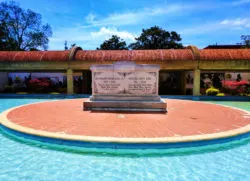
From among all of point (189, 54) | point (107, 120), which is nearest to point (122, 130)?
point (107, 120)

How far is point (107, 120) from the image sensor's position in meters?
7.80

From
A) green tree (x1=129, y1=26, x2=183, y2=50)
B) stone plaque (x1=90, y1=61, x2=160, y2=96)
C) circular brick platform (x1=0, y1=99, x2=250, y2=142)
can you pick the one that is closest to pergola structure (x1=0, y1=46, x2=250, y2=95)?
stone plaque (x1=90, y1=61, x2=160, y2=96)

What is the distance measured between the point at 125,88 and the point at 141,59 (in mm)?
10396

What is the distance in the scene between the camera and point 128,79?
10086 millimetres

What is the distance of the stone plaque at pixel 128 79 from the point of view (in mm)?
10000

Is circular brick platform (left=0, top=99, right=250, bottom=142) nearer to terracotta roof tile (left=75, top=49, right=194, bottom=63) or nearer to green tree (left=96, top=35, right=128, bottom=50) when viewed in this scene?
terracotta roof tile (left=75, top=49, right=194, bottom=63)

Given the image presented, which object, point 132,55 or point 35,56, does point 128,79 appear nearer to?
point 132,55

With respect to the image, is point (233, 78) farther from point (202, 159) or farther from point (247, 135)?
point (202, 159)

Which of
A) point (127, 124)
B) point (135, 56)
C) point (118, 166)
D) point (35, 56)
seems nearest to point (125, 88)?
point (127, 124)

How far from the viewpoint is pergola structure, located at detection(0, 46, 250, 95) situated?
19656 mm

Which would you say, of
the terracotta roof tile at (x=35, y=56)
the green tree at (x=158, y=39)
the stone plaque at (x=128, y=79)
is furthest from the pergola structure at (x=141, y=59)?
the green tree at (x=158, y=39)

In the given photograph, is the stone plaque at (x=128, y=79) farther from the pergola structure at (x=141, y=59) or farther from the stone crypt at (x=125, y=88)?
the pergola structure at (x=141, y=59)

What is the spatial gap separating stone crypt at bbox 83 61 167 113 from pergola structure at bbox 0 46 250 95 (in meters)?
10.1

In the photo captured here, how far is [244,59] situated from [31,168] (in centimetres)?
2018
